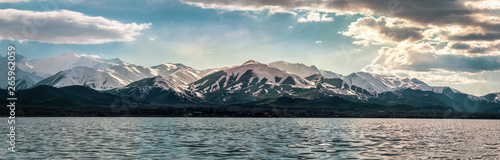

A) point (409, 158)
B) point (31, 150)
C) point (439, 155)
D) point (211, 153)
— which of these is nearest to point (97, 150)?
point (31, 150)

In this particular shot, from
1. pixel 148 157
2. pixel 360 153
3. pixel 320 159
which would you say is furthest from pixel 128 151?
pixel 360 153

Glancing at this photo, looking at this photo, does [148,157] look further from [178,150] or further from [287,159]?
[287,159]

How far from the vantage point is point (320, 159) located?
7050 centimetres

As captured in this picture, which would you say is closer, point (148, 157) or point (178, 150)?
point (148, 157)

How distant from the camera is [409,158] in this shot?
244 feet

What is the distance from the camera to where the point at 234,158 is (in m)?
70.4

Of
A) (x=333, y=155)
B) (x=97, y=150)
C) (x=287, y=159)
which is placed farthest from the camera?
(x=97, y=150)

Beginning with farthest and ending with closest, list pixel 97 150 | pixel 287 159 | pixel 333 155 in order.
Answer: pixel 97 150 → pixel 333 155 → pixel 287 159

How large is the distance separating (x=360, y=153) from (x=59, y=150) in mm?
56590

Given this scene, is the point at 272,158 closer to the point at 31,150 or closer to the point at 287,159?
the point at 287,159

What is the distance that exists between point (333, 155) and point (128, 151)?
37844 millimetres

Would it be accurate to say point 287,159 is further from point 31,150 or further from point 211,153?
point 31,150

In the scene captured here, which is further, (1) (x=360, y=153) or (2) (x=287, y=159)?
(1) (x=360, y=153)

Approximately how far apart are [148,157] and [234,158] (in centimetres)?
1419
